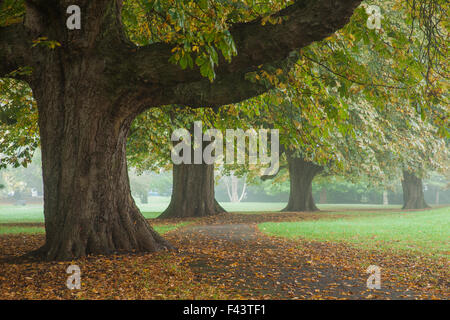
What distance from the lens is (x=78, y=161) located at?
7543 millimetres

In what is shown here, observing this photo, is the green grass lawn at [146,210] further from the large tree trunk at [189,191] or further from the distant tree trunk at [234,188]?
the distant tree trunk at [234,188]

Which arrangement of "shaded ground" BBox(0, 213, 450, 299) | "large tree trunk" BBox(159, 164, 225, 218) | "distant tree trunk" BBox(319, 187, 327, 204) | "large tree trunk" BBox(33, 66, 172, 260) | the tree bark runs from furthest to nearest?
"distant tree trunk" BBox(319, 187, 327, 204)
"large tree trunk" BBox(159, 164, 225, 218)
"large tree trunk" BBox(33, 66, 172, 260)
the tree bark
"shaded ground" BBox(0, 213, 450, 299)

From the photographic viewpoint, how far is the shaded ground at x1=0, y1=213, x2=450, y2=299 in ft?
→ 18.3

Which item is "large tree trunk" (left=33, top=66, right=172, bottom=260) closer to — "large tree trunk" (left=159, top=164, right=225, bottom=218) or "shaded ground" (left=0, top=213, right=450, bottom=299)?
"shaded ground" (left=0, top=213, right=450, bottom=299)

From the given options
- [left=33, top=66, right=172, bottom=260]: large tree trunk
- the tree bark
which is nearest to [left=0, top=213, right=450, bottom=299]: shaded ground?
[left=33, top=66, right=172, bottom=260]: large tree trunk

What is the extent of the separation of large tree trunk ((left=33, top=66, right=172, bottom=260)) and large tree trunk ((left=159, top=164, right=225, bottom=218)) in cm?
1243

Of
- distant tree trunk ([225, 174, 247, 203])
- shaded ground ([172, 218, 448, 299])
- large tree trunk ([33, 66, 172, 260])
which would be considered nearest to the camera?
shaded ground ([172, 218, 448, 299])

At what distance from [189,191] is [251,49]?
1442 cm

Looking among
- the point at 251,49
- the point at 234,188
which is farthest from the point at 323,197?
the point at 251,49

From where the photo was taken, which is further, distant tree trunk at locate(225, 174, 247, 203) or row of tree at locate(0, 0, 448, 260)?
distant tree trunk at locate(225, 174, 247, 203)

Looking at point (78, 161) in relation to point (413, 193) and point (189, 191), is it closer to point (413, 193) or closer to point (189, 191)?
point (189, 191)

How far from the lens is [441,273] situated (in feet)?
23.8

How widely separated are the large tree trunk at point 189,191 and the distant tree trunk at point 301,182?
10379 millimetres
